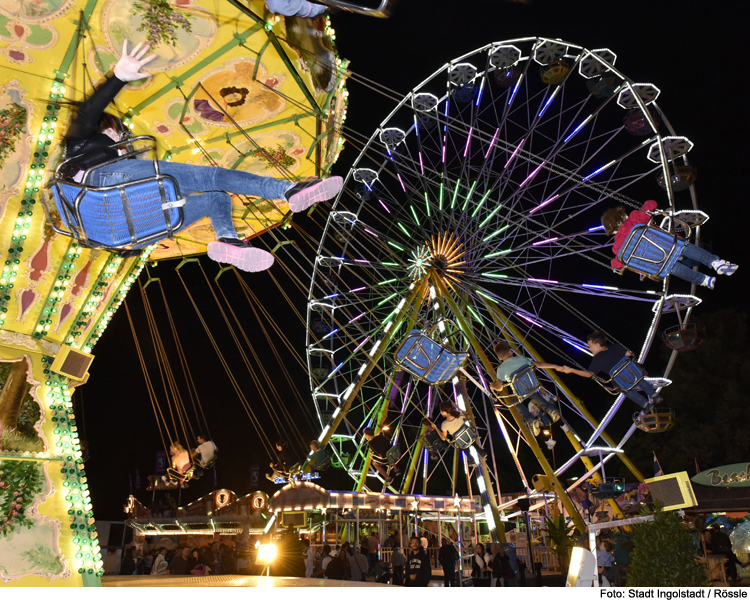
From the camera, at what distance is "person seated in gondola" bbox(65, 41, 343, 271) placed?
3.77 metres

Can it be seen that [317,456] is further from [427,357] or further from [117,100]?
[117,100]

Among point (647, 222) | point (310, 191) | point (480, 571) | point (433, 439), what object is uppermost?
point (647, 222)

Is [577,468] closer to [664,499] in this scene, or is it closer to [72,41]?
[664,499]

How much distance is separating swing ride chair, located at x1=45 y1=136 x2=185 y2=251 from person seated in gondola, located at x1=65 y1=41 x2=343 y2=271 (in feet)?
0.37

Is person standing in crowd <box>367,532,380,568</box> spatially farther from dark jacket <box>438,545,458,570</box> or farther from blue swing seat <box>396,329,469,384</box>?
blue swing seat <box>396,329,469,384</box>

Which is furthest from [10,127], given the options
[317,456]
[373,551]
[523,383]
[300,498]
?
[300,498]

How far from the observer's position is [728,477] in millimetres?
15703

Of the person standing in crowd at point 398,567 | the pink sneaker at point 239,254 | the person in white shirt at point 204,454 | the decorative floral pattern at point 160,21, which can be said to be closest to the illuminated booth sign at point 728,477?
the person standing in crowd at point 398,567

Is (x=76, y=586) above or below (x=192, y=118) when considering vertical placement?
below

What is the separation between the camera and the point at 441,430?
11039mm

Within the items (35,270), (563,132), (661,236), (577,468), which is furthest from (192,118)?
(577,468)

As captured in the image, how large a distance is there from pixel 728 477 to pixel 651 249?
37.3ft

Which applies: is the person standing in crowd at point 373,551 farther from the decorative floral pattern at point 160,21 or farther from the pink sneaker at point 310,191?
the decorative floral pattern at point 160,21
